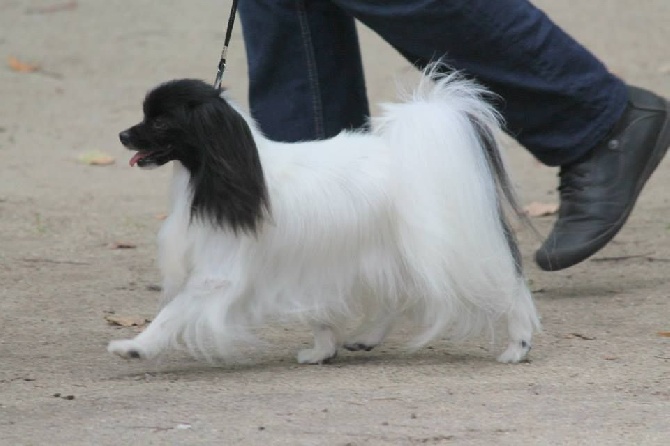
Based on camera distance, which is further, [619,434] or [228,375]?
[228,375]

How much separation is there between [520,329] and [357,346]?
521mm

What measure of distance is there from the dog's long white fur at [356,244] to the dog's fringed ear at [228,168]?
69 millimetres

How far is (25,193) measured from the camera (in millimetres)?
6449

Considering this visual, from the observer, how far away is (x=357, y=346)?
13.9 ft

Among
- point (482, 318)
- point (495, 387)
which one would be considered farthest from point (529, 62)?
point (495, 387)

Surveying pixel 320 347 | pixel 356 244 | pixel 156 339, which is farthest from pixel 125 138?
pixel 320 347

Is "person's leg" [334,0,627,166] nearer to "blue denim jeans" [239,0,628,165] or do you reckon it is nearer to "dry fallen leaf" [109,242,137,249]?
"blue denim jeans" [239,0,628,165]

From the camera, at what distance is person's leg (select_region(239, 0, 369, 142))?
15.4 feet

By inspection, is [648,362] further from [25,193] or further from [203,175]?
[25,193]

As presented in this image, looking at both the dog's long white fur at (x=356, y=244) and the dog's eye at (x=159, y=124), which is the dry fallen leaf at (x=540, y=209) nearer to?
the dog's long white fur at (x=356, y=244)

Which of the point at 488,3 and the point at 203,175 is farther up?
the point at 488,3

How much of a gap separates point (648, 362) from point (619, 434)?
0.70 metres

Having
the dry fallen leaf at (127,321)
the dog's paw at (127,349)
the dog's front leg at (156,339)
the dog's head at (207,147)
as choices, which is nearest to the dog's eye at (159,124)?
the dog's head at (207,147)

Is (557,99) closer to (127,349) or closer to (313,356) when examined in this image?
(313,356)
